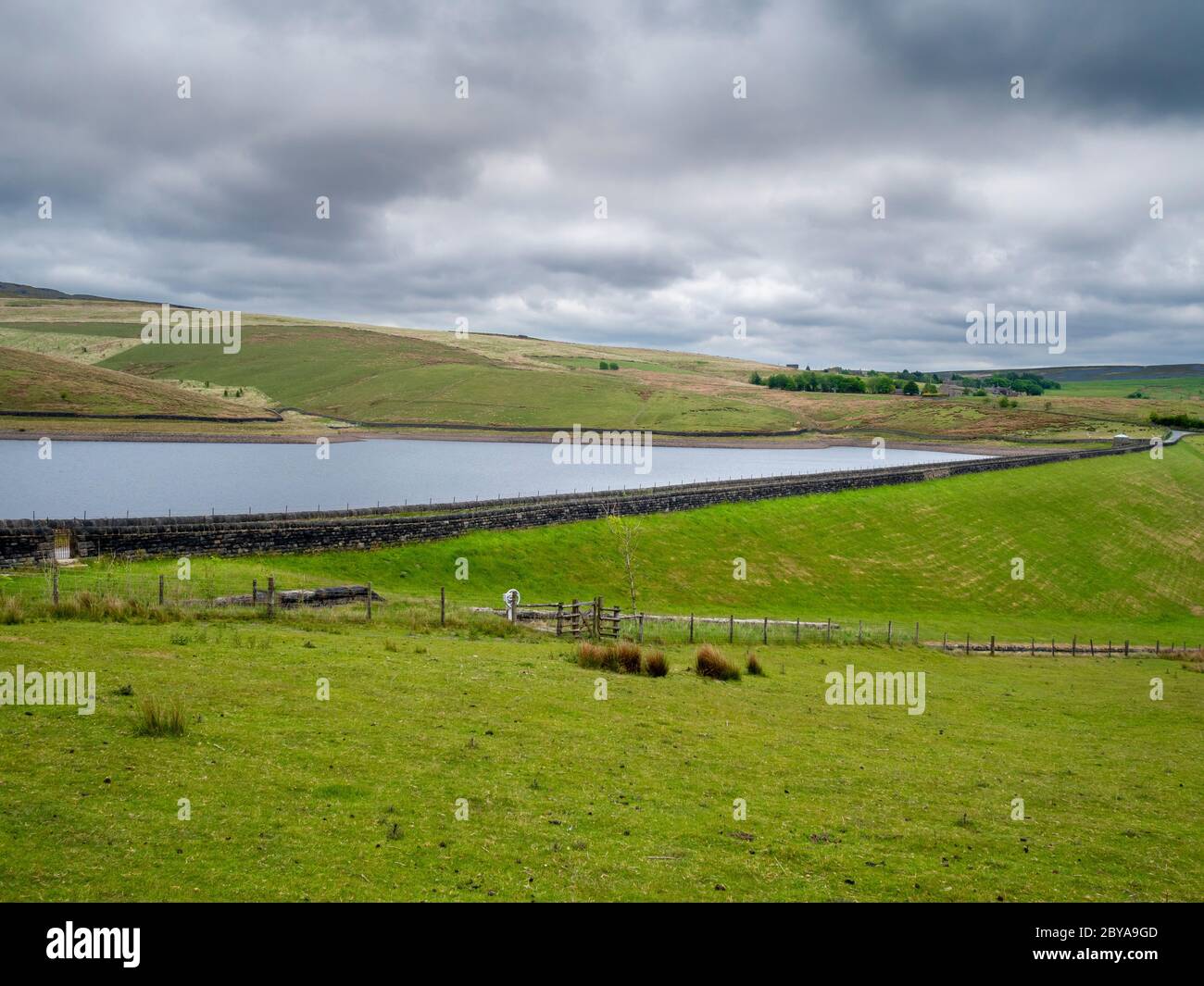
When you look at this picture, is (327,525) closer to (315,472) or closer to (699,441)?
(315,472)

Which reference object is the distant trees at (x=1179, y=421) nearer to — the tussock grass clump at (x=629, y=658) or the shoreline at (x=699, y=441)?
the shoreline at (x=699, y=441)

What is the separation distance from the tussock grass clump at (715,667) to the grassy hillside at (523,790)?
5.83 feet

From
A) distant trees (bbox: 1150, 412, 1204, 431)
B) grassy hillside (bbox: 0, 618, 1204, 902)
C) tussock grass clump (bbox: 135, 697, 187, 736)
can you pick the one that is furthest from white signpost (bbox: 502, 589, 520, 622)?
distant trees (bbox: 1150, 412, 1204, 431)

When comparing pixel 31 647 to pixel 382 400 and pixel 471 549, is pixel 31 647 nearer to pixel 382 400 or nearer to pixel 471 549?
pixel 471 549

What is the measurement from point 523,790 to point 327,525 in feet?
119

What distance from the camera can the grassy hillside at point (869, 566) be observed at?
1817 inches

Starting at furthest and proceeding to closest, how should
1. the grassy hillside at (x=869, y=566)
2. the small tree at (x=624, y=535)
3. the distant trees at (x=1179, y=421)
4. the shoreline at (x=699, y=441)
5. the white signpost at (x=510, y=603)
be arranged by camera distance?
the distant trees at (x=1179, y=421) → the shoreline at (x=699, y=441) → the small tree at (x=624, y=535) → the grassy hillside at (x=869, y=566) → the white signpost at (x=510, y=603)

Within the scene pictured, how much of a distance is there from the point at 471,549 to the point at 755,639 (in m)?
20.4

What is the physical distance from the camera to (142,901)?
348 inches

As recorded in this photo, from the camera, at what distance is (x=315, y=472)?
114 metres

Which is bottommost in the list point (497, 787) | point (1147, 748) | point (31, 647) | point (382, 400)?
point (1147, 748)

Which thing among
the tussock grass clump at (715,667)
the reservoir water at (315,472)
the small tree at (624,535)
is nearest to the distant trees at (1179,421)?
the reservoir water at (315,472)

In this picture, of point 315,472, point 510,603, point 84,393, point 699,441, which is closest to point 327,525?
point 510,603
